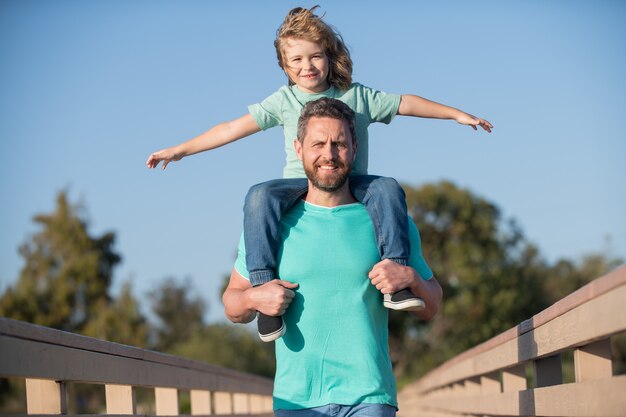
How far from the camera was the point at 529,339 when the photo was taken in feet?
18.0

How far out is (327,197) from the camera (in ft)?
16.1

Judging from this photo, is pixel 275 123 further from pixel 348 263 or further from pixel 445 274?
pixel 445 274

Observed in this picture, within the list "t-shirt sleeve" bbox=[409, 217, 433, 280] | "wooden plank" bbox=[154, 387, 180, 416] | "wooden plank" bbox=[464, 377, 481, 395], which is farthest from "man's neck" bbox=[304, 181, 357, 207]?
"wooden plank" bbox=[464, 377, 481, 395]

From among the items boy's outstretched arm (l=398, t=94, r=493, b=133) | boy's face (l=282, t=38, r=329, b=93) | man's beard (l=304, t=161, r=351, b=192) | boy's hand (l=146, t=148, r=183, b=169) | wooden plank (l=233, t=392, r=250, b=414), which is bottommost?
wooden plank (l=233, t=392, r=250, b=414)

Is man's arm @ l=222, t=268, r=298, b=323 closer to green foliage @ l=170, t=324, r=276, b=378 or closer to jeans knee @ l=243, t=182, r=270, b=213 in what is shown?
jeans knee @ l=243, t=182, r=270, b=213

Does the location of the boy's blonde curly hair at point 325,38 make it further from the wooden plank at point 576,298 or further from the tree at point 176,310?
the tree at point 176,310

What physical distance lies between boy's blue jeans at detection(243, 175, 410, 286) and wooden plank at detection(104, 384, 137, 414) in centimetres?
102

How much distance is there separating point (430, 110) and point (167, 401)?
2.55 meters

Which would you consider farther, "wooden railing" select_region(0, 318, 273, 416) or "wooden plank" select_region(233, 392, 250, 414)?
"wooden plank" select_region(233, 392, 250, 414)

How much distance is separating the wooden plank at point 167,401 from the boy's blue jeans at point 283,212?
230 cm

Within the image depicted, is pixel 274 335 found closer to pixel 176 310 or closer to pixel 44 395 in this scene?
pixel 44 395

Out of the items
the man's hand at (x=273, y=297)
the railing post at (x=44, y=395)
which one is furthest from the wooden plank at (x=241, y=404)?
the railing post at (x=44, y=395)

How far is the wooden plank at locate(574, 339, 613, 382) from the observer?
421 cm

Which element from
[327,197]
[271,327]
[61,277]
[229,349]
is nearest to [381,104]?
[327,197]
